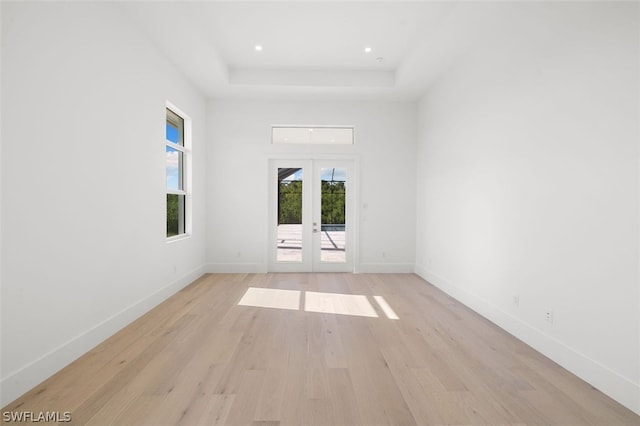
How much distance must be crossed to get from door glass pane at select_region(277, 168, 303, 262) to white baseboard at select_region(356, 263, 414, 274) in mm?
1212

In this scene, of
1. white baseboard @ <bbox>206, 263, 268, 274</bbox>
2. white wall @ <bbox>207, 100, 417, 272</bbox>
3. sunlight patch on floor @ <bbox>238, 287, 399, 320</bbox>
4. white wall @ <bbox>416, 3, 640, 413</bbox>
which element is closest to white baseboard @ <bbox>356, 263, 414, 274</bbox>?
white wall @ <bbox>207, 100, 417, 272</bbox>

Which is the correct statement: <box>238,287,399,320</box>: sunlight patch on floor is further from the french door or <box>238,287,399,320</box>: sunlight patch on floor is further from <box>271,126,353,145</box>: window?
<box>271,126,353,145</box>: window

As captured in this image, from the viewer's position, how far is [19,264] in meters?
2.05

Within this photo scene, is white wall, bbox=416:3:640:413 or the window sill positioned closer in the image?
white wall, bbox=416:3:640:413

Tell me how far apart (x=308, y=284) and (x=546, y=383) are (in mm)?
3354

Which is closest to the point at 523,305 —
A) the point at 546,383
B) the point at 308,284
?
the point at 546,383

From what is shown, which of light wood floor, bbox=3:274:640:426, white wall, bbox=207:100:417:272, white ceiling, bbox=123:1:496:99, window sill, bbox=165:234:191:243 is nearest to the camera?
light wood floor, bbox=3:274:640:426

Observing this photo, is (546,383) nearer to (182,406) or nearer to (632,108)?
(632,108)

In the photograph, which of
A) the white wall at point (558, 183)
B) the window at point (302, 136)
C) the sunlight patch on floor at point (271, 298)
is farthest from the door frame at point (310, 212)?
the white wall at point (558, 183)

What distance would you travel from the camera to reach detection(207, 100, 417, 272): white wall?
5.79m

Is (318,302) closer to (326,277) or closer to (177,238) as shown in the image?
(326,277)

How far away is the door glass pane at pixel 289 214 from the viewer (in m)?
5.96

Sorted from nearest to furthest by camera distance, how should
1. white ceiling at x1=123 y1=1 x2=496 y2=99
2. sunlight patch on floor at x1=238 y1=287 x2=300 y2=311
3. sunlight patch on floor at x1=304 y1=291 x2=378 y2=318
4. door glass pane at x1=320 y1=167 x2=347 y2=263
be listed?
white ceiling at x1=123 y1=1 x2=496 y2=99 < sunlight patch on floor at x1=304 y1=291 x2=378 y2=318 < sunlight patch on floor at x1=238 y1=287 x2=300 y2=311 < door glass pane at x1=320 y1=167 x2=347 y2=263

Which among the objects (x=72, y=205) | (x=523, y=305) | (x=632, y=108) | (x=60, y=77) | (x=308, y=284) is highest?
(x=60, y=77)
